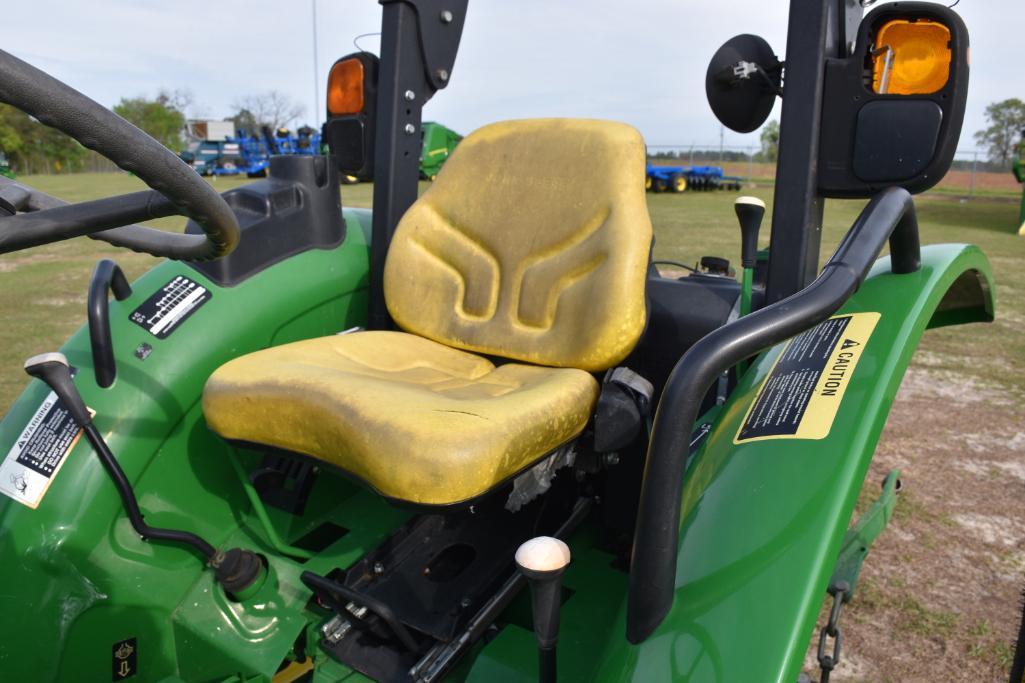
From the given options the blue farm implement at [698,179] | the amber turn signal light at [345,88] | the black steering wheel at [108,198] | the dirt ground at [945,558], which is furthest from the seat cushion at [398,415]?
the blue farm implement at [698,179]

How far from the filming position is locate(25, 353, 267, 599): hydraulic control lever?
133 centimetres

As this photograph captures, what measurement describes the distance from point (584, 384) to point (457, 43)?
98cm

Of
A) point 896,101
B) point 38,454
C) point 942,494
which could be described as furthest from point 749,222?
point 942,494

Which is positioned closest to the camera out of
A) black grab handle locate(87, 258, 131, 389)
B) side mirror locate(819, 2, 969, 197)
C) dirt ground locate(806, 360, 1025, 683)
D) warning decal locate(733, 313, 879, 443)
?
warning decal locate(733, 313, 879, 443)

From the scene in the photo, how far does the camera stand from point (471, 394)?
Answer: 1.44 m

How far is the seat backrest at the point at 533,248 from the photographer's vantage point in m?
1.47

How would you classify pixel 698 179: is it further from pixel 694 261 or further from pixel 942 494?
pixel 942 494

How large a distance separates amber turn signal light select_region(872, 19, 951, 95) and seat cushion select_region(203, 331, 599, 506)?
675mm

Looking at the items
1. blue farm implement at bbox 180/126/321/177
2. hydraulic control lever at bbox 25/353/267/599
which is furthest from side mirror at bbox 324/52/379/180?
blue farm implement at bbox 180/126/321/177

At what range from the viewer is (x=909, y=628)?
5.87 feet

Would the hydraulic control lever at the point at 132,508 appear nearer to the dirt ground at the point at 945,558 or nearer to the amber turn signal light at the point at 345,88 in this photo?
the amber turn signal light at the point at 345,88

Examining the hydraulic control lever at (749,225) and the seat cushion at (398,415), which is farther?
the hydraulic control lever at (749,225)

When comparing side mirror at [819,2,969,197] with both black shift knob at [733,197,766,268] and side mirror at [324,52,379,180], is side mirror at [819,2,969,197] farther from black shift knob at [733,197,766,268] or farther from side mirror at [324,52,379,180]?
side mirror at [324,52,379,180]

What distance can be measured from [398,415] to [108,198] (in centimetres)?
51
